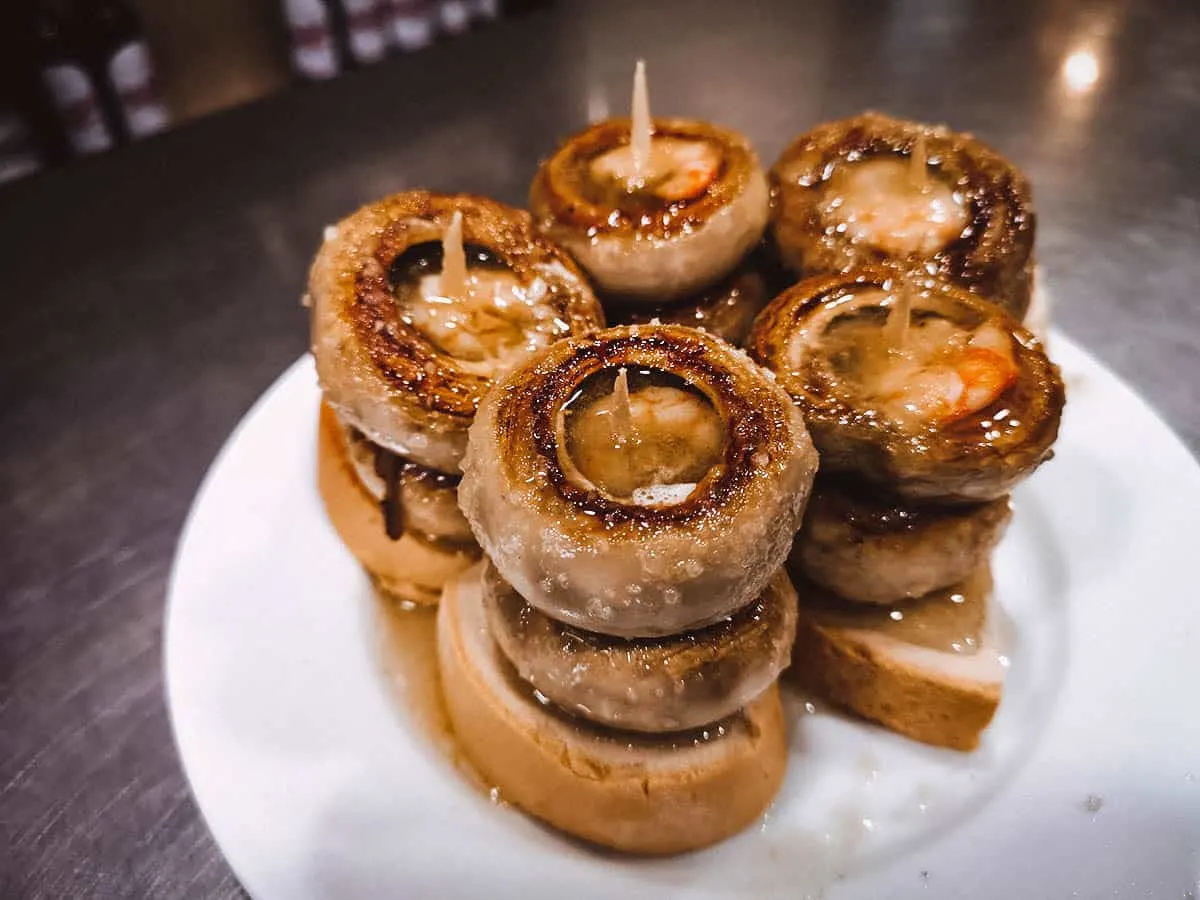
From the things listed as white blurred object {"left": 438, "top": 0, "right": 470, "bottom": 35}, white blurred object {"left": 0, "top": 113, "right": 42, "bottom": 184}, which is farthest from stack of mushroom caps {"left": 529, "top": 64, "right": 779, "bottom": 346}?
white blurred object {"left": 438, "top": 0, "right": 470, "bottom": 35}

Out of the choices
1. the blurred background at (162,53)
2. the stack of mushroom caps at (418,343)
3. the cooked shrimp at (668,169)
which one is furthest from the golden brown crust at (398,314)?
the blurred background at (162,53)

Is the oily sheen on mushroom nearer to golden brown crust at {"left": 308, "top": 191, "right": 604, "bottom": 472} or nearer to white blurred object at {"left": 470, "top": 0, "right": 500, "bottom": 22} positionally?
golden brown crust at {"left": 308, "top": 191, "right": 604, "bottom": 472}

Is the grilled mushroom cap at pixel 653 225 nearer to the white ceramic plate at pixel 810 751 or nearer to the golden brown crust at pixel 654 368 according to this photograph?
the golden brown crust at pixel 654 368

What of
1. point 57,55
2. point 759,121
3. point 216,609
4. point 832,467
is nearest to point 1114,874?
point 832,467

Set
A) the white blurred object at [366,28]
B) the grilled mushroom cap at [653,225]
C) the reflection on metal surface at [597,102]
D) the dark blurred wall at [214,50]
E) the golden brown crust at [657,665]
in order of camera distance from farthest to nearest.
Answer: the dark blurred wall at [214,50] < the white blurred object at [366,28] < the reflection on metal surface at [597,102] < the grilled mushroom cap at [653,225] < the golden brown crust at [657,665]

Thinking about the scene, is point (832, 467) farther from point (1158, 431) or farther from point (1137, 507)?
point (1158, 431)

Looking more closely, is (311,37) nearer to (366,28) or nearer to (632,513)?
(366,28)
